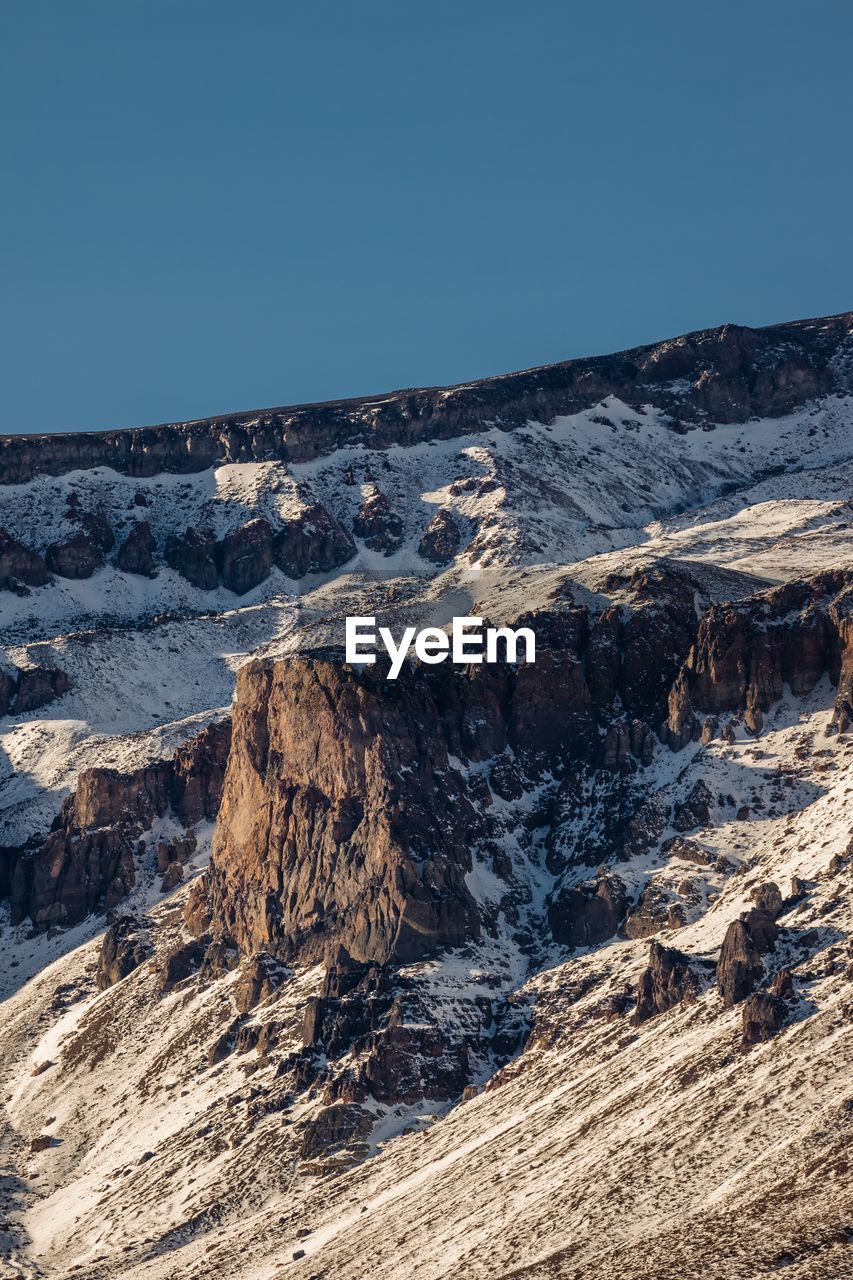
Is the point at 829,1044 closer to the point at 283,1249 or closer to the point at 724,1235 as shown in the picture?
the point at 724,1235

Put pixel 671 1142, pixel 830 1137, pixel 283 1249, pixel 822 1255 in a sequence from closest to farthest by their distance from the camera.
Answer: pixel 822 1255 → pixel 830 1137 → pixel 671 1142 → pixel 283 1249

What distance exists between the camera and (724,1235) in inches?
6486

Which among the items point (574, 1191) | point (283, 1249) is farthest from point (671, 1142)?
point (283, 1249)

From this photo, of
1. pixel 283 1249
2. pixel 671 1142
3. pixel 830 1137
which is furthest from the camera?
pixel 283 1249

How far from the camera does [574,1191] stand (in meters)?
183

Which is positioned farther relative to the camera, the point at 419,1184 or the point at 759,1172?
the point at 419,1184

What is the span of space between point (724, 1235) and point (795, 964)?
38311mm

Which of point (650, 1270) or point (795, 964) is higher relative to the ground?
point (795, 964)

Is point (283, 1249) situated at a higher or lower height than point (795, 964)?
lower

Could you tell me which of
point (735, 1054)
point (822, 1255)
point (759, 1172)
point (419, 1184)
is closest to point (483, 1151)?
point (419, 1184)

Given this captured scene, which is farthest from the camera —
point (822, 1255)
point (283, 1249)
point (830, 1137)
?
point (283, 1249)

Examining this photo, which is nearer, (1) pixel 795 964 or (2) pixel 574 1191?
(2) pixel 574 1191

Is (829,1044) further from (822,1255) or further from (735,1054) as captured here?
(822,1255)

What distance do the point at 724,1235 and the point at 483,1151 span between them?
3759cm
